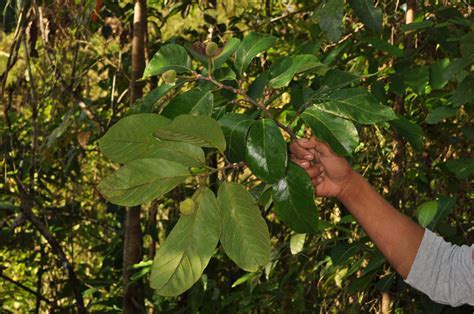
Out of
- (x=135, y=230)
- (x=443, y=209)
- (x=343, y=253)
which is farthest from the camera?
(x=135, y=230)

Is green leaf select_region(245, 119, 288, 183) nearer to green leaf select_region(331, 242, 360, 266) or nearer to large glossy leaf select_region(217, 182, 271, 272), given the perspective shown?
large glossy leaf select_region(217, 182, 271, 272)

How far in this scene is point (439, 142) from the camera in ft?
8.12

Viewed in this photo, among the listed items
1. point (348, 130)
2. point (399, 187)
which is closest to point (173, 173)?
point (348, 130)

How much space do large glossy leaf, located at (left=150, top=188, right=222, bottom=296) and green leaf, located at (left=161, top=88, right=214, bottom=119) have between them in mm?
153

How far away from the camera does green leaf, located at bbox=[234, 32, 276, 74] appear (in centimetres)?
122

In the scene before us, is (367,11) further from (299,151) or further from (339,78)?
(299,151)

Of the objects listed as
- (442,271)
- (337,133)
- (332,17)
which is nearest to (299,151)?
(337,133)

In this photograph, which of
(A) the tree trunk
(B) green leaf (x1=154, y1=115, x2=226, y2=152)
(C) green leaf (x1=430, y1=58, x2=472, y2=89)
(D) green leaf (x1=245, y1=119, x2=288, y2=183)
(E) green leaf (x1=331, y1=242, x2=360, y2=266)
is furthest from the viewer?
(A) the tree trunk

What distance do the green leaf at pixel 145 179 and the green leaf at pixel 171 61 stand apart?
22cm

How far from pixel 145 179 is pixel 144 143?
5 cm

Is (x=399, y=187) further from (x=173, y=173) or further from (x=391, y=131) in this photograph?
(x=173, y=173)

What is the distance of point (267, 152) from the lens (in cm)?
104

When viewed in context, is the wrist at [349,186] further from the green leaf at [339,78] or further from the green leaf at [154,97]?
the green leaf at [154,97]

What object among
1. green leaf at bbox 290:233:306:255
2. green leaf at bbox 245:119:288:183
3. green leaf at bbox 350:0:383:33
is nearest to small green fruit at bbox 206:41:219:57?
green leaf at bbox 245:119:288:183
